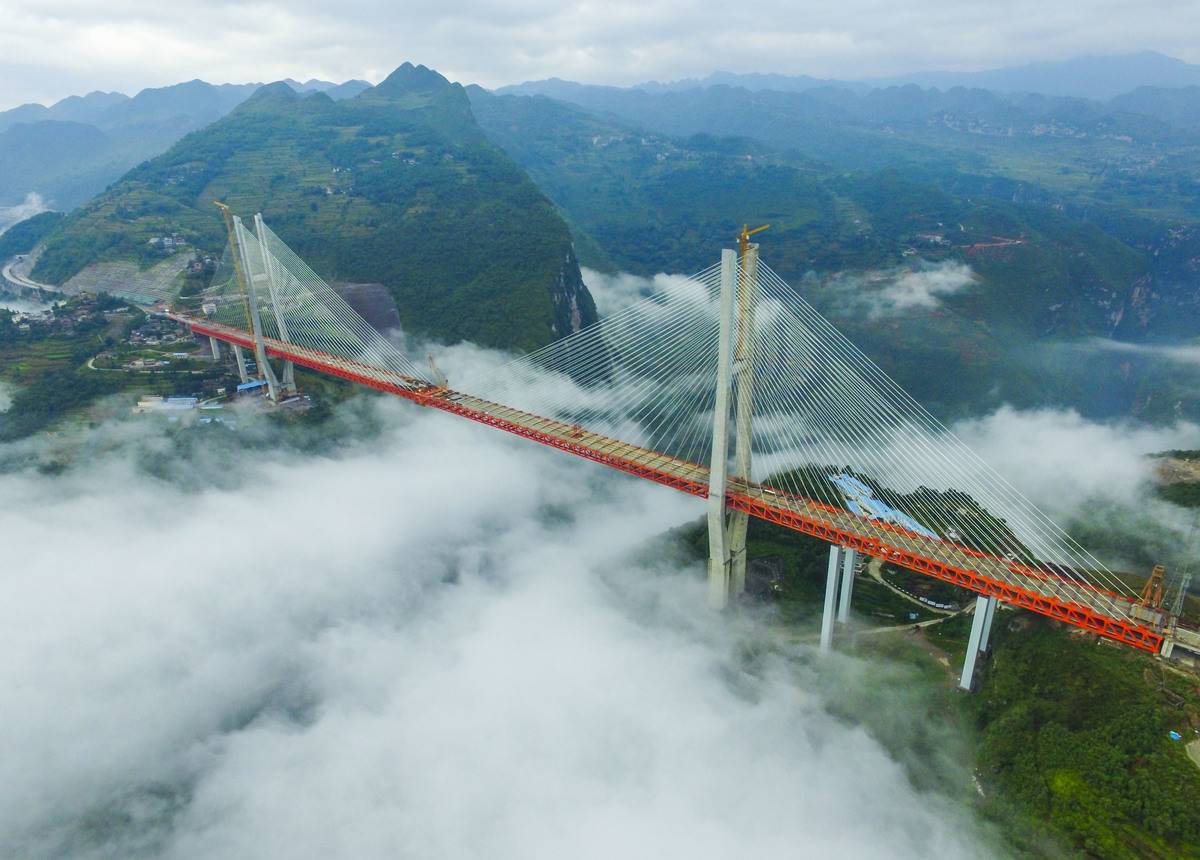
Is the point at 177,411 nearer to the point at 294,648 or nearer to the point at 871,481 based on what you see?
the point at 294,648

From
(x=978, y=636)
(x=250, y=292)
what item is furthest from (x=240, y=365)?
(x=978, y=636)

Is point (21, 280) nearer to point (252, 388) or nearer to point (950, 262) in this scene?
point (252, 388)

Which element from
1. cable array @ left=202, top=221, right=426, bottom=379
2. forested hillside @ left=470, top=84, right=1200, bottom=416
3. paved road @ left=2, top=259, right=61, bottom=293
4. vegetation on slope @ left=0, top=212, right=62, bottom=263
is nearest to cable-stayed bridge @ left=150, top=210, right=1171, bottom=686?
cable array @ left=202, top=221, right=426, bottom=379

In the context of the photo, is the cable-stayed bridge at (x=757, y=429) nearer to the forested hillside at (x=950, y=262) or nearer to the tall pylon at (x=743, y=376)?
the tall pylon at (x=743, y=376)

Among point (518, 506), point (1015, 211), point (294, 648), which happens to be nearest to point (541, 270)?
point (518, 506)

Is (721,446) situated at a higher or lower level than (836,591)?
higher

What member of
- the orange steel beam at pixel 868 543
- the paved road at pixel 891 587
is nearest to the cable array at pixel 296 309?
the orange steel beam at pixel 868 543

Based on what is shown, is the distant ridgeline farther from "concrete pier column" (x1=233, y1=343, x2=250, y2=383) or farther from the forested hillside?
the forested hillside
